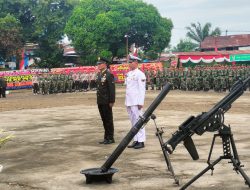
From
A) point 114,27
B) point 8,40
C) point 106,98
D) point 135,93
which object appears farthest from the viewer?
point 114,27

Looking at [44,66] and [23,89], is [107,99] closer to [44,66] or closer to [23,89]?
[23,89]

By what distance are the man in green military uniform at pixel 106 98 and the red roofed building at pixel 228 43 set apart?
201 feet

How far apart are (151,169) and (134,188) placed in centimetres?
109

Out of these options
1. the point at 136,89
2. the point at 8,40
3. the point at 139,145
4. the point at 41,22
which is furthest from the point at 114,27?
the point at 139,145

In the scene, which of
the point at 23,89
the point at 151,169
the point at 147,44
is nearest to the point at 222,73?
the point at 23,89

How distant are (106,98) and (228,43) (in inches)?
2544

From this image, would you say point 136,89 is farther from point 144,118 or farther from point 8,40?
point 8,40

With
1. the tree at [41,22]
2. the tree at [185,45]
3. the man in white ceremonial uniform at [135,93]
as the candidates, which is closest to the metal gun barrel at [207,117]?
the man in white ceremonial uniform at [135,93]

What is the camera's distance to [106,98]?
920 centimetres

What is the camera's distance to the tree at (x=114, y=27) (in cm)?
5700

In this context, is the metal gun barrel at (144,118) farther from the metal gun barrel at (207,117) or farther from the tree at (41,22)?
the tree at (41,22)

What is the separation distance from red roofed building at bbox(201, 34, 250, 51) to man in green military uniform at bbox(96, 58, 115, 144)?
201ft

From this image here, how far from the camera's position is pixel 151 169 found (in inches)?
262

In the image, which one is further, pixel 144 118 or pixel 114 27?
pixel 114 27
